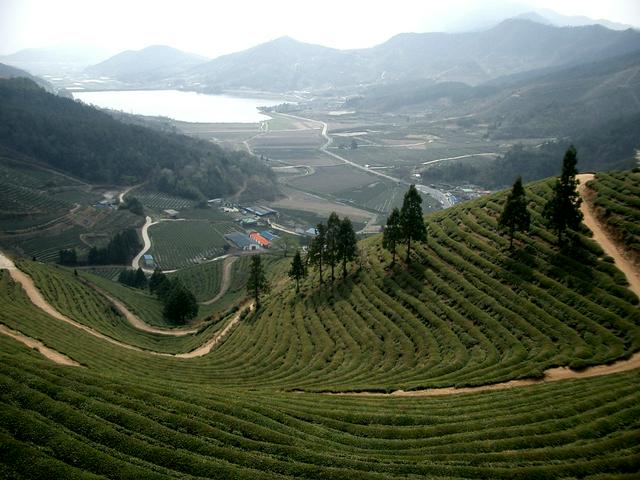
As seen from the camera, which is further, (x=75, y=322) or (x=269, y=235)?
(x=269, y=235)

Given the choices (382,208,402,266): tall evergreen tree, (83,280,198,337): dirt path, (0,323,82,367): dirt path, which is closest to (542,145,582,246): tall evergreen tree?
(382,208,402,266): tall evergreen tree

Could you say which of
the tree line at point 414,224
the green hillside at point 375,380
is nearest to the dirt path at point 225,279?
the tree line at point 414,224

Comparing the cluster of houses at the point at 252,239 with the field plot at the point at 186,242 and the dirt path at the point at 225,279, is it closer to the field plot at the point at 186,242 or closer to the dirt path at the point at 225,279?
the field plot at the point at 186,242

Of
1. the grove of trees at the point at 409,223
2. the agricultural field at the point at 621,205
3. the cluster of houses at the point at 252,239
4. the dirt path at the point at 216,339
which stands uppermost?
the agricultural field at the point at 621,205

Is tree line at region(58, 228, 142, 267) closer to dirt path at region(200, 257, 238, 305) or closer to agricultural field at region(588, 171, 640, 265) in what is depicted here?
dirt path at region(200, 257, 238, 305)

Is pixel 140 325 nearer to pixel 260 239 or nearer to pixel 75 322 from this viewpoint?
pixel 75 322

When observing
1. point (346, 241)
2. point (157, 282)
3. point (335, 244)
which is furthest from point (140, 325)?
point (346, 241)

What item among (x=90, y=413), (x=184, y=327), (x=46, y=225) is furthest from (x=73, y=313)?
(x=46, y=225)
